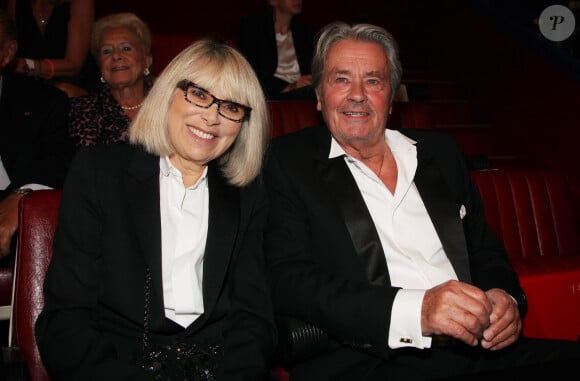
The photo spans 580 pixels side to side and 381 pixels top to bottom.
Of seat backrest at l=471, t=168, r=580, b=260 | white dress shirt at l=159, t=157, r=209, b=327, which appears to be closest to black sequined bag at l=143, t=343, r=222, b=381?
white dress shirt at l=159, t=157, r=209, b=327

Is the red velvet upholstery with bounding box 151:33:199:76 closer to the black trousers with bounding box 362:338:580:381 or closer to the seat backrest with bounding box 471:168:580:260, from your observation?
the seat backrest with bounding box 471:168:580:260

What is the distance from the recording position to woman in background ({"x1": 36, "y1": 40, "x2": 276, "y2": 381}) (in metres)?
1.35

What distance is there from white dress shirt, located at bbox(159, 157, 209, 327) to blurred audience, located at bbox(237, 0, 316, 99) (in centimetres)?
219

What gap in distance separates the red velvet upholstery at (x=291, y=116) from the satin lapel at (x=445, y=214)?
3.53 feet

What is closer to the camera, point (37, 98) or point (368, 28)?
point (368, 28)

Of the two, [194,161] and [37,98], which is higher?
[37,98]

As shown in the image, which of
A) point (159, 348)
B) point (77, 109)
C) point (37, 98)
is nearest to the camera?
point (159, 348)

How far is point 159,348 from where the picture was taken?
A: 1.39m

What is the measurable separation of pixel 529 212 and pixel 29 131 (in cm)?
226

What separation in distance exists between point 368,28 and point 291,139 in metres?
0.44

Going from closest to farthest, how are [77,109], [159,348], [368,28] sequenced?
[159,348]
[368,28]
[77,109]

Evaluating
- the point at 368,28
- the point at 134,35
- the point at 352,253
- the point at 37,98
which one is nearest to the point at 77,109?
the point at 37,98

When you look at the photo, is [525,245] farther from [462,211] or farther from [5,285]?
[5,285]

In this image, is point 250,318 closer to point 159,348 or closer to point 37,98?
point 159,348
